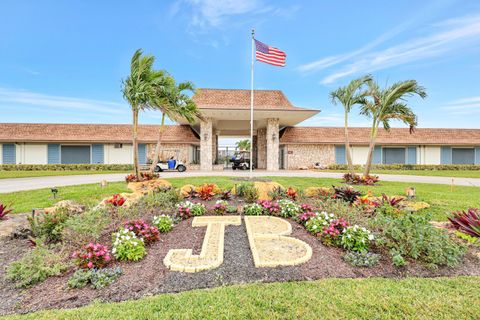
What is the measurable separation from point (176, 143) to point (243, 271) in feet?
64.0

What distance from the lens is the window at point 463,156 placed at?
2333cm

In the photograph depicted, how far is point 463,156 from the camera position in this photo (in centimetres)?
2344

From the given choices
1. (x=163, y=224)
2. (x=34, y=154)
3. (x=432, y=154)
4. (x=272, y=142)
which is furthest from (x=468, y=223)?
(x=34, y=154)

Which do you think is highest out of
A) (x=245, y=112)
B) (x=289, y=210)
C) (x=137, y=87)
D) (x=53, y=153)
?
(x=245, y=112)

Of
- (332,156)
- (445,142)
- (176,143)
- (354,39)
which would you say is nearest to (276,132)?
(332,156)

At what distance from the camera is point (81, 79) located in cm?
1331

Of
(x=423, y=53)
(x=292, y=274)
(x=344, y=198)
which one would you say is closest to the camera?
(x=292, y=274)

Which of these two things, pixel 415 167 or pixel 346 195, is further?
pixel 415 167

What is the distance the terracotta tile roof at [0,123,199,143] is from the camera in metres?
20.8

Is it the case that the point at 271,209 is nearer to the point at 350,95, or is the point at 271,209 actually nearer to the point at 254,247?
the point at 254,247

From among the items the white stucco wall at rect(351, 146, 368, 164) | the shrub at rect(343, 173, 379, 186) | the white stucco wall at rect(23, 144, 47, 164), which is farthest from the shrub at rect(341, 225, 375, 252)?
the white stucco wall at rect(23, 144, 47, 164)

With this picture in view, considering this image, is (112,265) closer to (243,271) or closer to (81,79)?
(243,271)

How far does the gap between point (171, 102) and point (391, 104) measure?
34.1ft

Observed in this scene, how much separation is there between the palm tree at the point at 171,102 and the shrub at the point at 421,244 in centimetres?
932
